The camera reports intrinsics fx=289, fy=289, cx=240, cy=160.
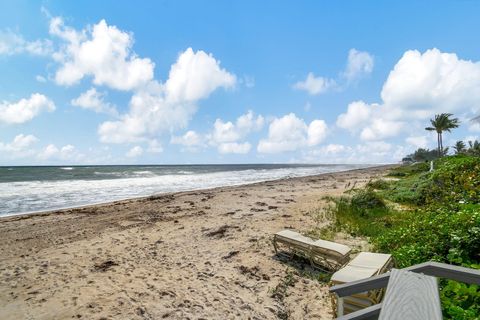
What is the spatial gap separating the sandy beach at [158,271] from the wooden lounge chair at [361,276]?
2.45 ft

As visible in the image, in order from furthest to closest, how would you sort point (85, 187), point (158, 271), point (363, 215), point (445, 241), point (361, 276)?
point (85, 187) → point (363, 215) → point (158, 271) → point (445, 241) → point (361, 276)

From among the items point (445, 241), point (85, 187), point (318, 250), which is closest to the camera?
point (445, 241)

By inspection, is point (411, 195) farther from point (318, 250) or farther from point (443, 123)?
point (443, 123)

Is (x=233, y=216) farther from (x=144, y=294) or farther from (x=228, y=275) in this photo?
(x=144, y=294)

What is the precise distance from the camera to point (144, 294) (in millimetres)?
5680

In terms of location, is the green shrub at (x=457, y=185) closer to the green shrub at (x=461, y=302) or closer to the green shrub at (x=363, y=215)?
the green shrub at (x=363, y=215)

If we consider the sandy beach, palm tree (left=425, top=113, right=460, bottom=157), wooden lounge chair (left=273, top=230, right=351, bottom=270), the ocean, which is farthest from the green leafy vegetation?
palm tree (left=425, top=113, right=460, bottom=157)

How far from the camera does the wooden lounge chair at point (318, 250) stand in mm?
6203

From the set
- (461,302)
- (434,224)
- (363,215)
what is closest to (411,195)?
(363,215)

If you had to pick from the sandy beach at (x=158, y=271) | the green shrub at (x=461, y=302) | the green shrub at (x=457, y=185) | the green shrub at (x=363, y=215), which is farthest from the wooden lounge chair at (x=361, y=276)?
the green shrub at (x=457, y=185)

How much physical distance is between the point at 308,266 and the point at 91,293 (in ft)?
15.5

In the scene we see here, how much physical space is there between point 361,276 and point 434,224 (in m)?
2.54

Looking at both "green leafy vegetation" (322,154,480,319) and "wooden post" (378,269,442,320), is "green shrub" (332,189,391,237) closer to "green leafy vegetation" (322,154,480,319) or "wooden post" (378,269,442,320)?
"green leafy vegetation" (322,154,480,319)

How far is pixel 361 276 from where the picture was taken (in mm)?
4586
